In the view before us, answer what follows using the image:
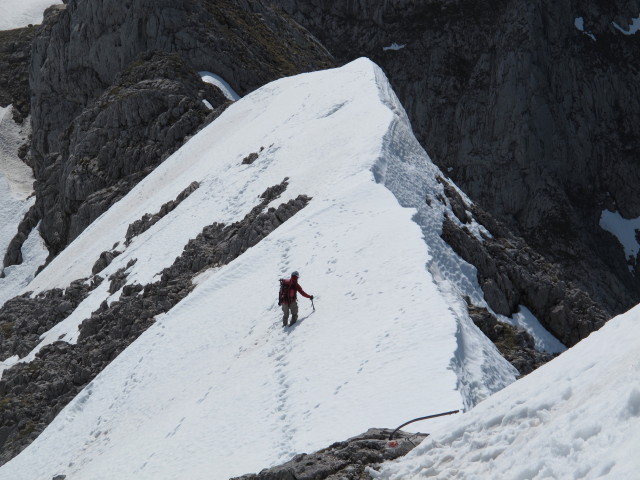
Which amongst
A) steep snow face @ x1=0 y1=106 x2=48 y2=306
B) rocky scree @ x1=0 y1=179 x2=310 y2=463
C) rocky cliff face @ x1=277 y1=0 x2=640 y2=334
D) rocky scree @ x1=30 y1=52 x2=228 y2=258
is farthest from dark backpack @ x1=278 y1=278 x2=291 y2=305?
rocky cliff face @ x1=277 y1=0 x2=640 y2=334

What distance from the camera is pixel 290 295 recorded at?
963 inches

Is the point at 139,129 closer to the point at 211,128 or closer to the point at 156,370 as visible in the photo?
the point at 211,128

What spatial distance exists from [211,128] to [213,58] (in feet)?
49.6

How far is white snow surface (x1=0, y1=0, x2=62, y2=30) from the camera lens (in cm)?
13288

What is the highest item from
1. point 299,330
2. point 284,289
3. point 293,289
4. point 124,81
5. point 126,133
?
point 124,81

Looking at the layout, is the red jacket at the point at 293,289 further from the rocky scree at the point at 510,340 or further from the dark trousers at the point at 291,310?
the rocky scree at the point at 510,340

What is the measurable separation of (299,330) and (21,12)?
126345mm

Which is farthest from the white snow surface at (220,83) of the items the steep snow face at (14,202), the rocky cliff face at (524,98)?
the rocky cliff face at (524,98)

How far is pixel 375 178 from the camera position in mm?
32375

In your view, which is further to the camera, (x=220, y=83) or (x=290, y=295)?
(x=220, y=83)

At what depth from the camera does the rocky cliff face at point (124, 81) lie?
61688 mm

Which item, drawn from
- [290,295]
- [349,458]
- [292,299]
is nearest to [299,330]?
[292,299]

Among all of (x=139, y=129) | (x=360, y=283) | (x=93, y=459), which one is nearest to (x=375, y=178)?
(x=360, y=283)

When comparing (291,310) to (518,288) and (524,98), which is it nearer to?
(518,288)
